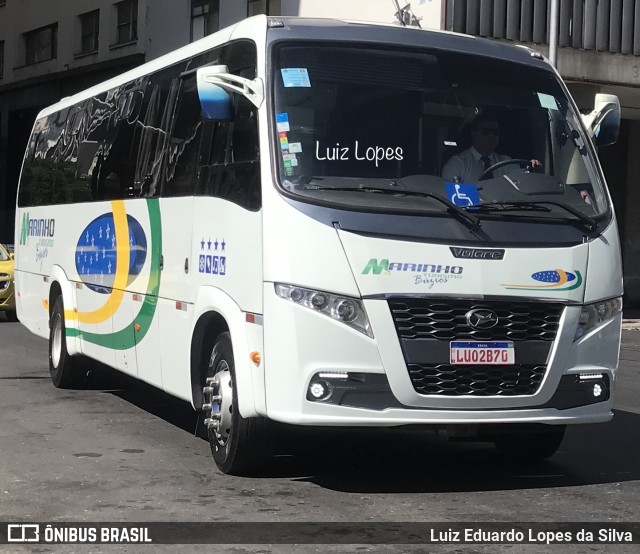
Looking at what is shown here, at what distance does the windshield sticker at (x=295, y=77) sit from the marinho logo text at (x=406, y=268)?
1.21 meters

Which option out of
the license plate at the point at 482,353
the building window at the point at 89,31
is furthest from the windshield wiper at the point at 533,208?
the building window at the point at 89,31

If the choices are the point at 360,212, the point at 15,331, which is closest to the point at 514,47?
the point at 360,212

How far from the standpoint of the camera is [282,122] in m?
7.42

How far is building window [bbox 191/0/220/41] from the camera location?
30297 millimetres

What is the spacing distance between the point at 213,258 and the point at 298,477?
1.49m

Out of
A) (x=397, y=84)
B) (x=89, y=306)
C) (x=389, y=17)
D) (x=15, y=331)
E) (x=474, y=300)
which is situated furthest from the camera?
(x=389, y=17)

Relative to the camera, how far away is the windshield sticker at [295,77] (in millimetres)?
7496

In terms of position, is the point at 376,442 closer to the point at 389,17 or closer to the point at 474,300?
the point at 474,300

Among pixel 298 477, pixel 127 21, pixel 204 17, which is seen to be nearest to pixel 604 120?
pixel 298 477

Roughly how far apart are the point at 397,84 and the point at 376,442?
2.86 m

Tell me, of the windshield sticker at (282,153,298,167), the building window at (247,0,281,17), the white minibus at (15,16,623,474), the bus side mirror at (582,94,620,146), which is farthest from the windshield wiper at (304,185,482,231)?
the building window at (247,0,281,17)

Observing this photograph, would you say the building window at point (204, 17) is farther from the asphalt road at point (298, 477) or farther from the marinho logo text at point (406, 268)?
the marinho logo text at point (406, 268)

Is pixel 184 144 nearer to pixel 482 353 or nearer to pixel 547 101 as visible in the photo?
pixel 547 101

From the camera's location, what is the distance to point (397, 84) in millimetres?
7652
